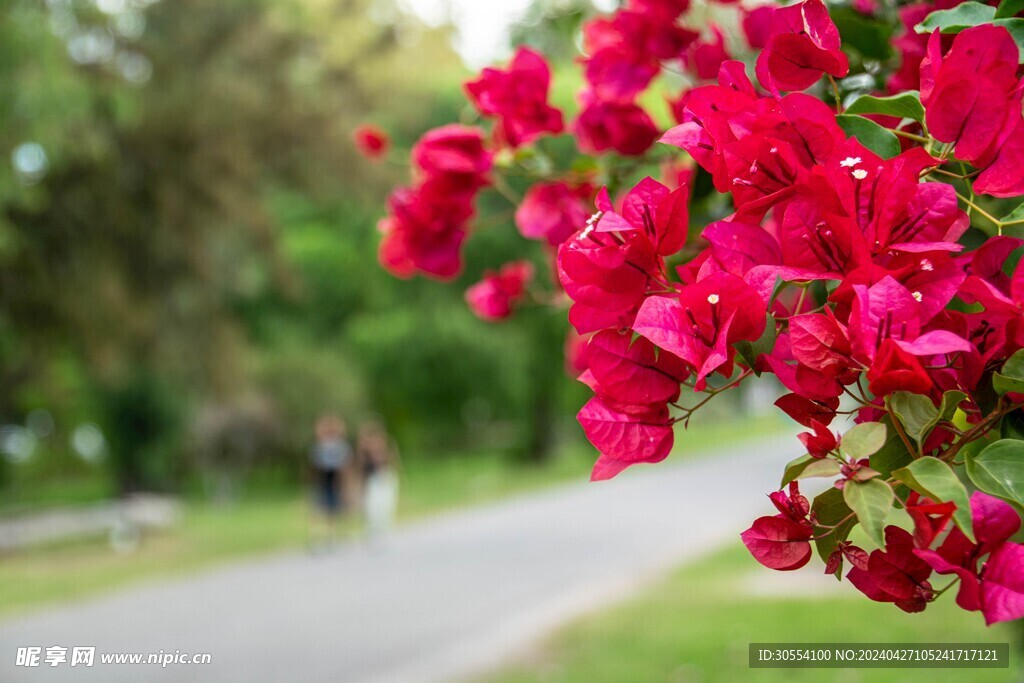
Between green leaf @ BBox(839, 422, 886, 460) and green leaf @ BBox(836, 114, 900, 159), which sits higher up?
green leaf @ BBox(836, 114, 900, 159)

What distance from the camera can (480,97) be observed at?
4.02ft

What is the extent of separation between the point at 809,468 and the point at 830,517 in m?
0.06

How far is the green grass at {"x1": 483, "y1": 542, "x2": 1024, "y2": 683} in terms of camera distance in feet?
18.3

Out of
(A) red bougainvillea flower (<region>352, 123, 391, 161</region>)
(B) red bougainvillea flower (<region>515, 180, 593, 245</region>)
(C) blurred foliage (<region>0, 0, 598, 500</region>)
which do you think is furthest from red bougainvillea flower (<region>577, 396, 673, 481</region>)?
(C) blurred foliage (<region>0, 0, 598, 500</region>)

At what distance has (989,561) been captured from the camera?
675 mm

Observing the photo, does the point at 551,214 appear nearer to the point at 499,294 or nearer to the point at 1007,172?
the point at 499,294

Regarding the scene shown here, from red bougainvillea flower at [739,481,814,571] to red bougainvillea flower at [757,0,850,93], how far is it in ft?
0.96

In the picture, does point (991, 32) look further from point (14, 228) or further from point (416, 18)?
point (416, 18)

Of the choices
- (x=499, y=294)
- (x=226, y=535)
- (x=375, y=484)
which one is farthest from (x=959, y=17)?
(x=226, y=535)

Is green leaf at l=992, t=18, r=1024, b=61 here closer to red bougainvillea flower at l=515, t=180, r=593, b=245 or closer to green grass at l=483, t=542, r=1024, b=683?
red bougainvillea flower at l=515, t=180, r=593, b=245

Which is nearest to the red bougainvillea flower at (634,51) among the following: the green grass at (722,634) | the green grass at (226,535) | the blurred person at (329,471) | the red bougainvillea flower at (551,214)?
the red bougainvillea flower at (551,214)

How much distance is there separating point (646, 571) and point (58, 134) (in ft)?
19.7

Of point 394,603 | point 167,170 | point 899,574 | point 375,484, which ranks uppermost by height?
point 167,170

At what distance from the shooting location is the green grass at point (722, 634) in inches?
220
